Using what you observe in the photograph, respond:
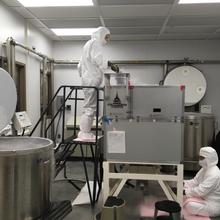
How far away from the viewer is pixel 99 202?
3346 millimetres

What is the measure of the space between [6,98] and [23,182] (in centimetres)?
64

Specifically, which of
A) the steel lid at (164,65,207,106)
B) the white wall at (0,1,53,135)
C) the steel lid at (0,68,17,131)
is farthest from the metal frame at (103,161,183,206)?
the steel lid at (164,65,207,106)

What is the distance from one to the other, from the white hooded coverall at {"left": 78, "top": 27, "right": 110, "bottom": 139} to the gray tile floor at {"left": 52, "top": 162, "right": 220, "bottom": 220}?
0.82 m

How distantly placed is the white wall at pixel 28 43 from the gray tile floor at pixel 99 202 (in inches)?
55.5

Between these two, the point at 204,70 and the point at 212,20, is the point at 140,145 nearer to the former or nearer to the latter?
the point at 212,20

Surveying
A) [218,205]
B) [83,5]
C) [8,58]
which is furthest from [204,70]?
[8,58]

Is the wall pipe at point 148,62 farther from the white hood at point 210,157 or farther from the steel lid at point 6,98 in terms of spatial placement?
the steel lid at point 6,98

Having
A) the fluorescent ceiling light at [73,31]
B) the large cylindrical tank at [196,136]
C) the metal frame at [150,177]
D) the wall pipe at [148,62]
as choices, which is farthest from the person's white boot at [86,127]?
the wall pipe at [148,62]

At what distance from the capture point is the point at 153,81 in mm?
6113

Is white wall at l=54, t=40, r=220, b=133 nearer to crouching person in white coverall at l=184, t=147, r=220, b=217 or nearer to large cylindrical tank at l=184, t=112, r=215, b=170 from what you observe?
large cylindrical tank at l=184, t=112, r=215, b=170

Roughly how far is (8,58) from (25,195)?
107 inches

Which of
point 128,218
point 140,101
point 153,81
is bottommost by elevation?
point 128,218

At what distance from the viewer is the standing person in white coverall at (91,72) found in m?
3.29

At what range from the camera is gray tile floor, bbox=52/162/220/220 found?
2.99m
